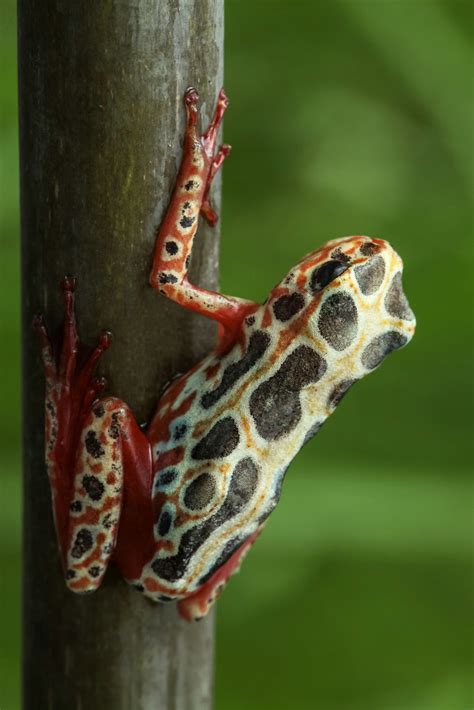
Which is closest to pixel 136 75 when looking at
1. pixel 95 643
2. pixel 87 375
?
pixel 87 375

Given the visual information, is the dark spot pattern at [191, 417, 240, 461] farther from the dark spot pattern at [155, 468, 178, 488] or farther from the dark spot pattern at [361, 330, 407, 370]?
the dark spot pattern at [361, 330, 407, 370]

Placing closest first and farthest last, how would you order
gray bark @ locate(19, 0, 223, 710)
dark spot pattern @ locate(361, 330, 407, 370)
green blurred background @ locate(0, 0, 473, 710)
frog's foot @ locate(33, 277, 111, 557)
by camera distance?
gray bark @ locate(19, 0, 223, 710) → frog's foot @ locate(33, 277, 111, 557) → dark spot pattern @ locate(361, 330, 407, 370) → green blurred background @ locate(0, 0, 473, 710)

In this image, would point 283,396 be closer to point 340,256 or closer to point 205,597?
point 340,256

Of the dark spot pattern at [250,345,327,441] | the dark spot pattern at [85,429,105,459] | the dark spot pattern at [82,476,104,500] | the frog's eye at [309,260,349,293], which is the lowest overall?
the dark spot pattern at [82,476,104,500]

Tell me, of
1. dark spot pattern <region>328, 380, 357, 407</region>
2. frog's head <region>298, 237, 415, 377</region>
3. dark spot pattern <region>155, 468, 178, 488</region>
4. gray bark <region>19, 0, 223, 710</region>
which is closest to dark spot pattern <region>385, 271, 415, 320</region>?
frog's head <region>298, 237, 415, 377</region>

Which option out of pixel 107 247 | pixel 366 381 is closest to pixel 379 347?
pixel 107 247

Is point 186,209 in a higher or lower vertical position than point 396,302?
higher

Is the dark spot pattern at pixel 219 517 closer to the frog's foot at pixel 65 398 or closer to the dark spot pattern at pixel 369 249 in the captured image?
the frog's foot at pixel 65 398
